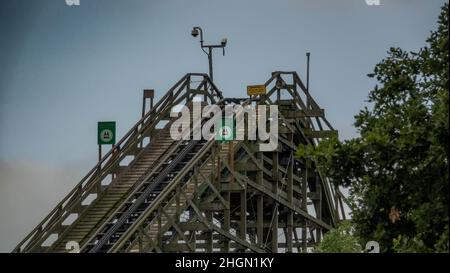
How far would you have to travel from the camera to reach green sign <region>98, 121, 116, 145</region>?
46.0 meters

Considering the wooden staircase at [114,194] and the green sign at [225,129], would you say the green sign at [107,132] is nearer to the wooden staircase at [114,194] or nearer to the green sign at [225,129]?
the wooden staircase at [114,194]

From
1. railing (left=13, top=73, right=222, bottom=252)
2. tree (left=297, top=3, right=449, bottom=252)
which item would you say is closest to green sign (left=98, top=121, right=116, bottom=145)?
railing (left=13, top=73, right=222, bottom=252)

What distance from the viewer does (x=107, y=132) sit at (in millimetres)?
46344

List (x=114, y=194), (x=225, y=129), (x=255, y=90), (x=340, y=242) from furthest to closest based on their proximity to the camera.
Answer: (x=255, y=90) < (x=225, y=129) < (x=114, y=194) < (x=340, y=242)

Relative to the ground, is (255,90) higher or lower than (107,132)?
higher

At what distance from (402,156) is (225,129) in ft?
69.3

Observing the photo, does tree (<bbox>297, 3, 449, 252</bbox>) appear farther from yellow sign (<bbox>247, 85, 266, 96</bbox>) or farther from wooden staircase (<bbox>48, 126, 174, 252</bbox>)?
yellow sign (<bbox>247, 85, 266, 96</bbox>)

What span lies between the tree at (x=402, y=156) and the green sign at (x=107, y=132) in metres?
17.3

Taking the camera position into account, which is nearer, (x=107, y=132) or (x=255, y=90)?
(x=107, y=132)

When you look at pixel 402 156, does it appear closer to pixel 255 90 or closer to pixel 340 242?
pixel 340 242

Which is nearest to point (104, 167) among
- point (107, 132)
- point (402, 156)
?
point (107, 132)
